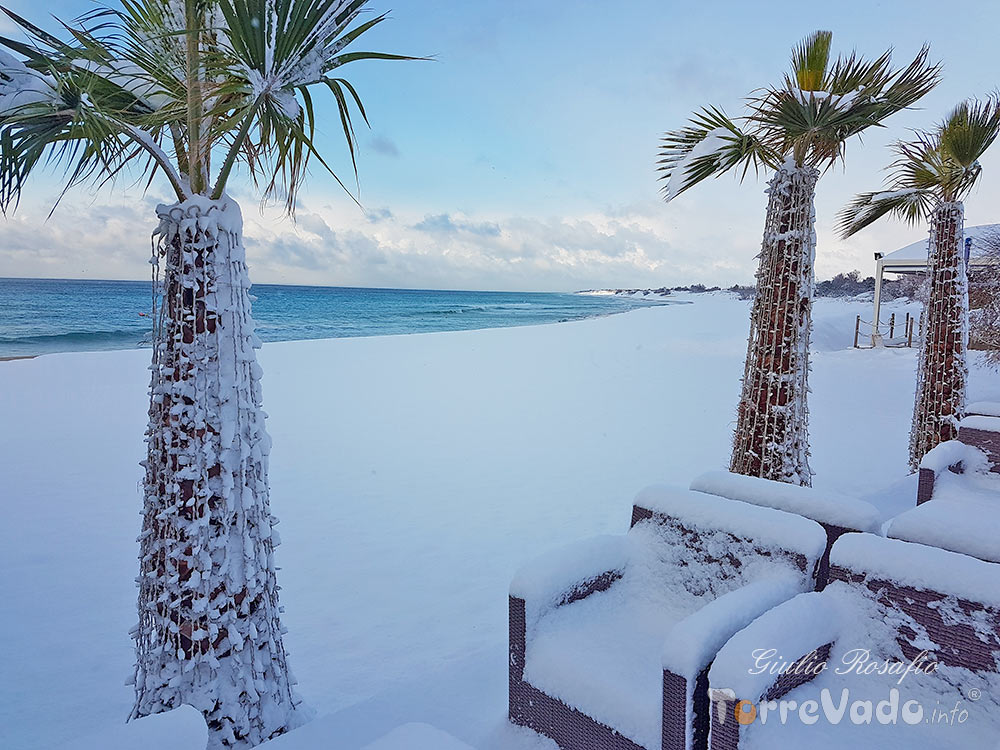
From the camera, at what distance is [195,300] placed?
2104 mm

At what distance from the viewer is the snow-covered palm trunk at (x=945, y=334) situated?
525cm

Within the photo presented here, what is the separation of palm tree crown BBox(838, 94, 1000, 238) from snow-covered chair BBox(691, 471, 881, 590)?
13.9 ft

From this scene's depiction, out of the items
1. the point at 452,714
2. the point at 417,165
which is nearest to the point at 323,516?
the point at 452,714

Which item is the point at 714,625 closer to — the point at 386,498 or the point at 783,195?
the point at 783,195

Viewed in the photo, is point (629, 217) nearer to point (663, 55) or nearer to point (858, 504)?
point (663, 55)

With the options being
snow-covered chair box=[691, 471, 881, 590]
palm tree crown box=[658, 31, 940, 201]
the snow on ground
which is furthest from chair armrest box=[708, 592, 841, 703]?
palm tree crown box=[658, 31, 940, 201]

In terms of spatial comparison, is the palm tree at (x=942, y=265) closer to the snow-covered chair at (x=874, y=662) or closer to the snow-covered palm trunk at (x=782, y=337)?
the snow-covered palm trunk at (x=782, y=337)

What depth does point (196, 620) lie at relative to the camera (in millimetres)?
2141

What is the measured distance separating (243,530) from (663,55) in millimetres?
6656

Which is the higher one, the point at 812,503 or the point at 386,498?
the point at 812,503

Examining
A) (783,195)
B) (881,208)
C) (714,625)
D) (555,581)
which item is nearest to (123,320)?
(881,208)

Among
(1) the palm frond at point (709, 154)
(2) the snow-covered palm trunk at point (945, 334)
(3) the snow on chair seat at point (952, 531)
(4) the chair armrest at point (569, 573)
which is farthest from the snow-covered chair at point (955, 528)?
(1) the palm frond at point (709, 154)

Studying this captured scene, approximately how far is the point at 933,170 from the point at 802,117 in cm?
287

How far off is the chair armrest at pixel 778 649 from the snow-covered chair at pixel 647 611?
0.08m
